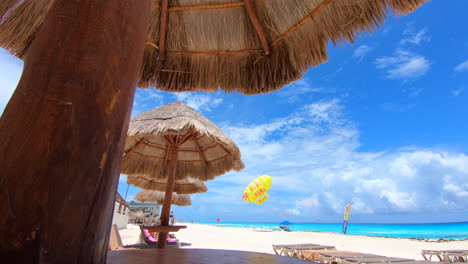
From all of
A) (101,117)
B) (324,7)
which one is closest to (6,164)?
(101,117)

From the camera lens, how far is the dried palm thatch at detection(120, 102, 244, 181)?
445cm

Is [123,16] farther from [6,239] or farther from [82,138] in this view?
[6,239]

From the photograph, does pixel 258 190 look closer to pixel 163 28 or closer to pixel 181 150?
pixel 181 150

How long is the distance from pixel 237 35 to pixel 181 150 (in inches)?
145

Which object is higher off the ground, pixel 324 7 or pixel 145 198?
pixel 324 7

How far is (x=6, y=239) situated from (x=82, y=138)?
22 centimetres

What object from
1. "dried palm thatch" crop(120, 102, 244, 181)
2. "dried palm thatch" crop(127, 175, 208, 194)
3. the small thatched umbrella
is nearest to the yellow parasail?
the small thatched umbrella

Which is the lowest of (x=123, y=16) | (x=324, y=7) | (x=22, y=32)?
(x=123, y=16)

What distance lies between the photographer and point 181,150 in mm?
5715

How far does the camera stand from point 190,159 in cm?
582

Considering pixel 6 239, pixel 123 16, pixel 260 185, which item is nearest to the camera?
pixel 6 239

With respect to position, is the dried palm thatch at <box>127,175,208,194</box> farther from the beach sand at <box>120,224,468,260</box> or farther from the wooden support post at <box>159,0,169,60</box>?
the wooden support post at <box>159,0,169,60</box>

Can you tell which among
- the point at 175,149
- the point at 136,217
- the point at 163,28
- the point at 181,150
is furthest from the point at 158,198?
the point at 136,217

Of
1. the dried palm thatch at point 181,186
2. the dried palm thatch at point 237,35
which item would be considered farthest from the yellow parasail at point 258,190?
the dried palm thatch at point 237,35
